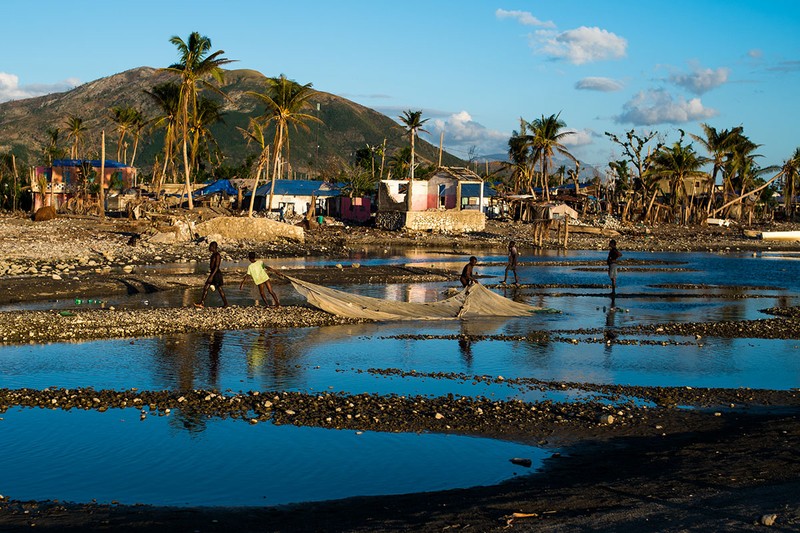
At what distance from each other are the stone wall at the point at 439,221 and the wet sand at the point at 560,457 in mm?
40356

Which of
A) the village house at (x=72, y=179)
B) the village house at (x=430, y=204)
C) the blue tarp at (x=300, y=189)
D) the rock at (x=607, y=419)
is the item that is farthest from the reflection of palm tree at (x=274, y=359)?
the blue tarp at (x=300, y=189)

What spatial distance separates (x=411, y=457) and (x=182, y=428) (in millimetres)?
3425

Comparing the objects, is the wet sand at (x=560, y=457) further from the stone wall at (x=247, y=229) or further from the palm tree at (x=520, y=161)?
the palm tree at (x=520, y=161)

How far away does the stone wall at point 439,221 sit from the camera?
64.6m

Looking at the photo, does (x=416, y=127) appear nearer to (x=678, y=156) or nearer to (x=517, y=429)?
(x=678, y=156)

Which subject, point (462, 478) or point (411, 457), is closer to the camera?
point (462, 478)

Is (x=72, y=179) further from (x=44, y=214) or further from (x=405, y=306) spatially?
(x=405, y=306)

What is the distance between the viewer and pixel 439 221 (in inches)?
2562

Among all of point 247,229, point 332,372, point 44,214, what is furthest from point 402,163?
point 332,372

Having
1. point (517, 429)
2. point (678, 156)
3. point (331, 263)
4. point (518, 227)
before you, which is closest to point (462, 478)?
point (517, 429)

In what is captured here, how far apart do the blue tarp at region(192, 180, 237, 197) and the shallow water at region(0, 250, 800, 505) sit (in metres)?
48.5

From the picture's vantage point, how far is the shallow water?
1084 centimetres

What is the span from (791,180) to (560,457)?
10322 centimetres

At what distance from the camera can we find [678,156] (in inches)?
3349
